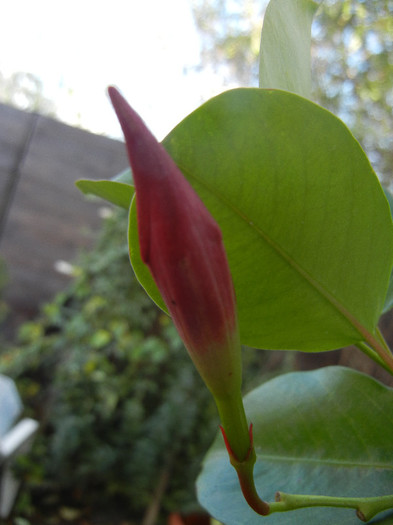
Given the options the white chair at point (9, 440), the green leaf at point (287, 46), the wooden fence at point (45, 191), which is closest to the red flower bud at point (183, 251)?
the green leaf at point (287, 46)

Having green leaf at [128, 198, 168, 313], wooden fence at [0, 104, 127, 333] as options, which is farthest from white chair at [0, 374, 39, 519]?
green leaf at [128, 198, 168, 313]

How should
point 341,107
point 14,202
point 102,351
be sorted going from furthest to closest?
point 14,202
point 341,107
point 102,351

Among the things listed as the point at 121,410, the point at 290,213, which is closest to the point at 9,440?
the point at 121,410

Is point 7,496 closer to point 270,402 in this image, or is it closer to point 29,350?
point 29,350

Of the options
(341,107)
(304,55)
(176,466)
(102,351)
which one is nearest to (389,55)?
(341,107)

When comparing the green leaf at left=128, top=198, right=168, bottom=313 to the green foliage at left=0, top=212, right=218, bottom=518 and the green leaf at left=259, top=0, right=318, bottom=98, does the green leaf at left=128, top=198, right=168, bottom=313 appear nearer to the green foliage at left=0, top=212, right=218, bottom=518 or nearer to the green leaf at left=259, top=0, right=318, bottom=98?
the green leaf at left=259, top=0, right=318, bottom=98

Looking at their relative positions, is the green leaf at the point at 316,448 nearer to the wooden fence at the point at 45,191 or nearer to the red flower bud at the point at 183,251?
the red flower bud at the point at 183,251

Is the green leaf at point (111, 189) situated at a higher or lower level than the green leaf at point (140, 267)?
higher
